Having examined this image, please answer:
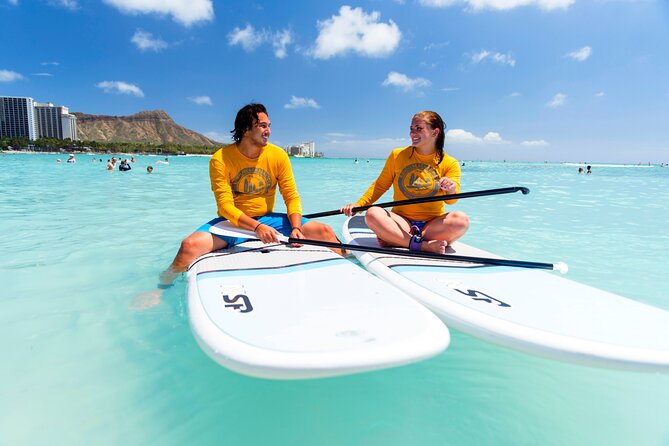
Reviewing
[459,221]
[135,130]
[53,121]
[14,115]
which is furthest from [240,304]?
[135,130]

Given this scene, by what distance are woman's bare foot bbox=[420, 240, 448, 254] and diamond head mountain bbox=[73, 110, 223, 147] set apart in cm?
17009

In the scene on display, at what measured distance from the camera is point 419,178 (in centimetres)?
353

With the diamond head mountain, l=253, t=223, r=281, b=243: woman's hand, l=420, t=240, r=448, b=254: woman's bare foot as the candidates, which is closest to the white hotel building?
the diamond head mountain

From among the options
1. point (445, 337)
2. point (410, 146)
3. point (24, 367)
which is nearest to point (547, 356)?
point (445, 337)

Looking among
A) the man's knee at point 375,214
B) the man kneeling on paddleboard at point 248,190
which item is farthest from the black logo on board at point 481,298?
the man kneeling on paddleboard at point 248,190

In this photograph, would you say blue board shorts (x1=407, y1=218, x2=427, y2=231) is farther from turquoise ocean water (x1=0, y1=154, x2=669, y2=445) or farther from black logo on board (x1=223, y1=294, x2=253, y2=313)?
black logo on board (x1=223, y1=294, x2=253, y2=313)

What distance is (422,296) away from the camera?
2.29 m

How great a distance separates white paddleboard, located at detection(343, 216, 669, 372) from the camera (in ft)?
5.38

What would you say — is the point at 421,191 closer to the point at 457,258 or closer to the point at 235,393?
the point at 457,258

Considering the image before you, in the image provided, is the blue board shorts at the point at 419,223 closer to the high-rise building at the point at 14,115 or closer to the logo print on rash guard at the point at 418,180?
the logo print on rash guard at the point at 418,180

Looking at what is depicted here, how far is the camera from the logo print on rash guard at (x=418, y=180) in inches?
138

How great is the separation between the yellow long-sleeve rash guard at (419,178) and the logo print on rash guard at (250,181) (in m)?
1.30

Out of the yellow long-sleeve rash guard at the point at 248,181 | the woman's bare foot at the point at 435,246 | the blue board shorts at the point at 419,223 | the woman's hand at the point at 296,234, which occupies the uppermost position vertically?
the yellow long-sleeve rash guard at the point at 248,181

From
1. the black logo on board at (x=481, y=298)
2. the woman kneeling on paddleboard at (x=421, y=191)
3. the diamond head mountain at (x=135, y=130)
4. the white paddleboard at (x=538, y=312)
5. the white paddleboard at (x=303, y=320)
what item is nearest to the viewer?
the white paddleboard at (x=303, y=320)
